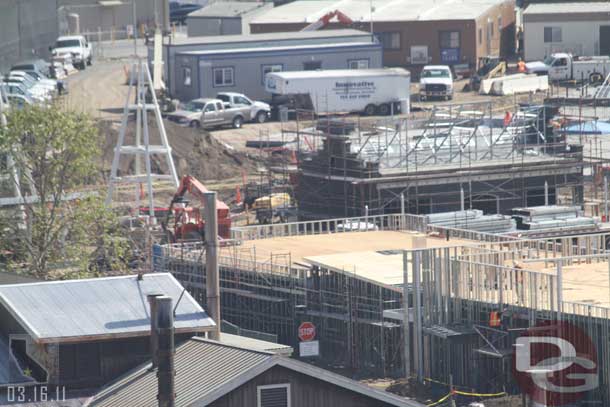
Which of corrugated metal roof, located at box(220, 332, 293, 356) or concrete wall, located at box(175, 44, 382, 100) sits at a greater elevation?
concrete wall, located at box(175, 44, 382, 100)

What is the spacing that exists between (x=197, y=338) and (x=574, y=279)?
10481 millimetres

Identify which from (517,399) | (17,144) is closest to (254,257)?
(17,144)

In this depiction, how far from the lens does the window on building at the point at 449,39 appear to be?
→ 87438 millimetres

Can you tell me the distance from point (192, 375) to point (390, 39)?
6157cm

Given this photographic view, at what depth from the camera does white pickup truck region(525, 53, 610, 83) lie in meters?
80.9

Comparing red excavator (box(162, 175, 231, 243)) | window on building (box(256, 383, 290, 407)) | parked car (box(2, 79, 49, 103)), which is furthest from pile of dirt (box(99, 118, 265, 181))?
window on building (box(256, 383, 290, 407))

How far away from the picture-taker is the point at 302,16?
3708 inches

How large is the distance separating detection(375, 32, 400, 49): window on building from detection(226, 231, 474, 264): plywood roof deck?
41.3 meters

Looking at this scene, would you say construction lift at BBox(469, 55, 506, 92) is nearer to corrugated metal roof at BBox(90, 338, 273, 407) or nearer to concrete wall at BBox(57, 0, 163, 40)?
concrete wall at BBox(57, 0, 163, 40)

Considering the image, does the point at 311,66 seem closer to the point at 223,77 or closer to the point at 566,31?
the point at 223,77

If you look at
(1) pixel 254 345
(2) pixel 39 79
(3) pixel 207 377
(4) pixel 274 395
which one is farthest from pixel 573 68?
(4) pixel 274 395

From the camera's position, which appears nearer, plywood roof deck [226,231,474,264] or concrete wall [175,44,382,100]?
plywood roof deck [226,231,474,264]

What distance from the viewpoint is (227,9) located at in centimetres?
9756
